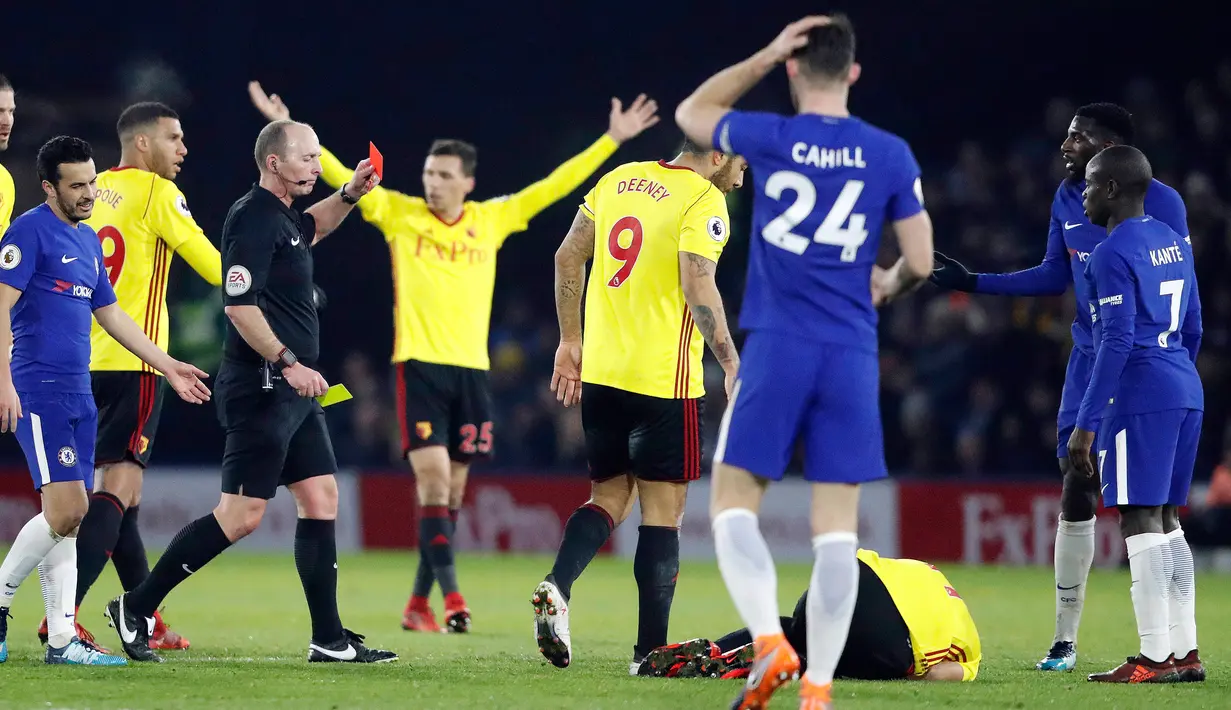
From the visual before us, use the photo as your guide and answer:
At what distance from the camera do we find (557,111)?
2247 centimetres

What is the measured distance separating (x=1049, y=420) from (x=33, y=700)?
13858 mm

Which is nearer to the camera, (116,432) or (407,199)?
(116,432)

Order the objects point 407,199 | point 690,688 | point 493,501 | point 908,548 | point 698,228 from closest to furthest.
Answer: point 690,688 → point 698,228 → point 407,199 → point 908,548 → point 493,501

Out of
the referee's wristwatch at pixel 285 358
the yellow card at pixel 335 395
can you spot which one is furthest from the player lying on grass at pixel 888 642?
the referee's wristwatch at pixel 285 358

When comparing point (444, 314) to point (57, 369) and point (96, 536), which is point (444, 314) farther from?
point (57, 369)

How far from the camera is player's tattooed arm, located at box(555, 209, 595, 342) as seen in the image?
7.28 meters

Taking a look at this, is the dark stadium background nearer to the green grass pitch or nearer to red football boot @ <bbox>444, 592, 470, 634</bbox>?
the green grass pitch

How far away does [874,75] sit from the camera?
70.5 ft

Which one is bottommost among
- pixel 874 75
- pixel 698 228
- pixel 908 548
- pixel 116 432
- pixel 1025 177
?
pixel 908 548

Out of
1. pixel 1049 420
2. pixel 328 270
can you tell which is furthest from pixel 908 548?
pixel 328 270

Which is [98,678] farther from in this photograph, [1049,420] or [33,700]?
[1049,420]

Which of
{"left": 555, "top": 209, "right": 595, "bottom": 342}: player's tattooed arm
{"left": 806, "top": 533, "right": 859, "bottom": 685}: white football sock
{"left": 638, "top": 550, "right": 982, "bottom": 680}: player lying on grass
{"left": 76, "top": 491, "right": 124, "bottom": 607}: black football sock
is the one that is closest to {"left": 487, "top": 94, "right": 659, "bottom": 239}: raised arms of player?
{"left": 555, "top": 209, "right": 595, "bottom": 342}: player's tattooed arm

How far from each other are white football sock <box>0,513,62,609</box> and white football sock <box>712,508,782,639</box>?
3.32 metres

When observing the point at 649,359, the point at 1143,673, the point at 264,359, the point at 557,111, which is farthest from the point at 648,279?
the point at 557,111
